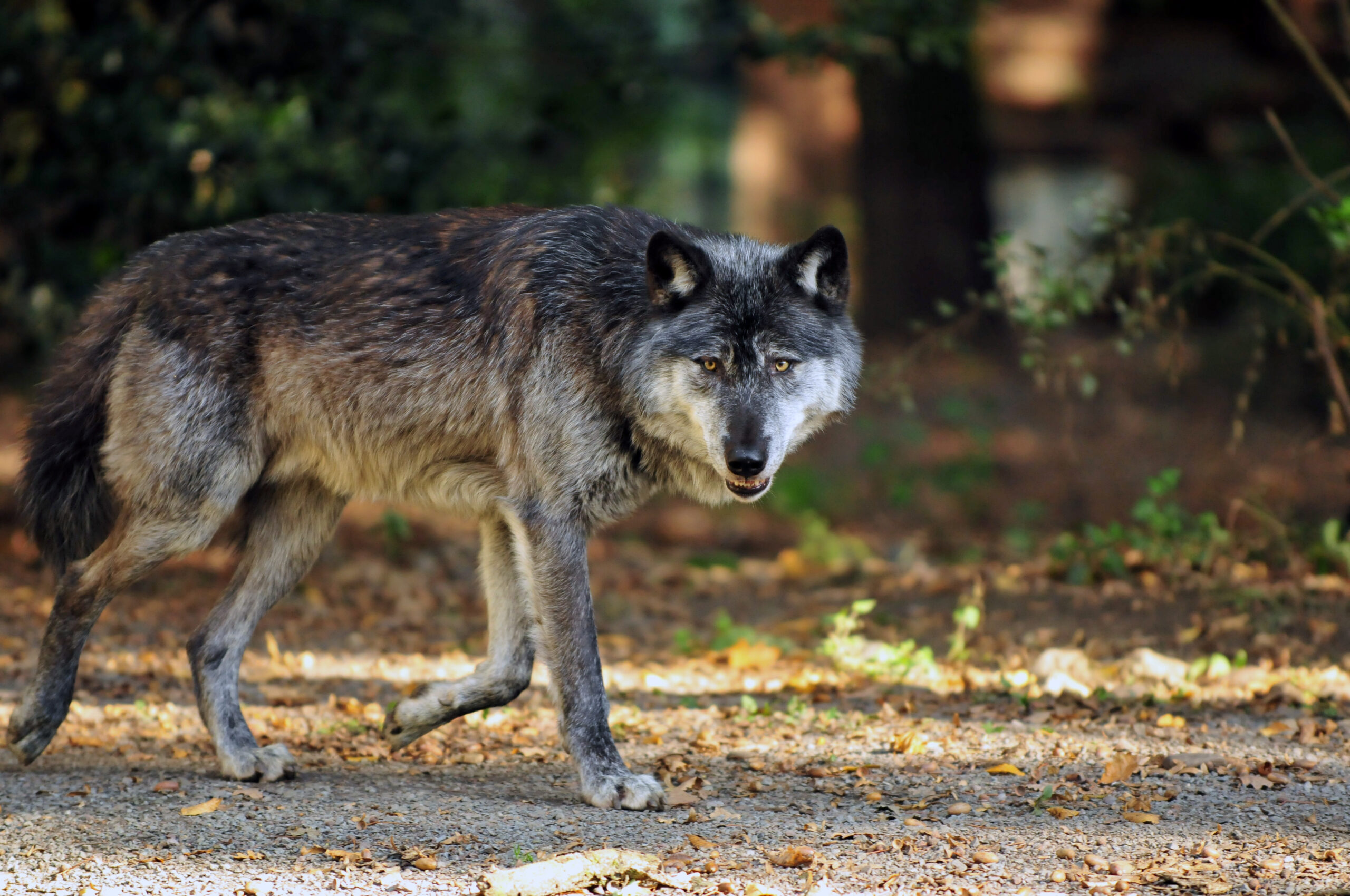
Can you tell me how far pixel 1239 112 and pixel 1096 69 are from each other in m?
3.39

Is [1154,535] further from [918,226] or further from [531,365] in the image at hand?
[918,226]

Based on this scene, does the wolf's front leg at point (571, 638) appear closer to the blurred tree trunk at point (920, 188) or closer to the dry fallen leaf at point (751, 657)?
the dry fallen leaf at point (751, 657)

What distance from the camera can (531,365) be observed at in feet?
15.8

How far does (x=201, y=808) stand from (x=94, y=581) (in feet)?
3.75

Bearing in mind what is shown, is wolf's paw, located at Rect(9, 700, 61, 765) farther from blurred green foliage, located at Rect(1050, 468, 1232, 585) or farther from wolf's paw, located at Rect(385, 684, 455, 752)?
blurred green foliage, located at Rect(1050, 468, 1232, 585)

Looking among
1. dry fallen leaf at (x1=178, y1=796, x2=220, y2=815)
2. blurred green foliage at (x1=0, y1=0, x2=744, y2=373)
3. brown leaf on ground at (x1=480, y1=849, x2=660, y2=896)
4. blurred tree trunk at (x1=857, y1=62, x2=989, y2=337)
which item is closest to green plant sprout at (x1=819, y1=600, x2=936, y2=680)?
brown leaf on ground at (x1=480, y1=849, x2=660, y2=896)

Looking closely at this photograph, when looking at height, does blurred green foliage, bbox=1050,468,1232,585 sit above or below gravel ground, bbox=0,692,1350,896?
above

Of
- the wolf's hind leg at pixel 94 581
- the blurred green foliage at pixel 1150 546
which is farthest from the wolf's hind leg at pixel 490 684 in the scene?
the blurred green foliage at pixel 1150 546

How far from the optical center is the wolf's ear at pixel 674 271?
4676mm

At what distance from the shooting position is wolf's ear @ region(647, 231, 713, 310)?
4676 millimetres

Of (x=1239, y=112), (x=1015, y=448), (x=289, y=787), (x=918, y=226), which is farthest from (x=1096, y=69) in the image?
(x=289, y=787)

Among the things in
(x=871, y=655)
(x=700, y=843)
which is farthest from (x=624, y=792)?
(x=871, y=655)

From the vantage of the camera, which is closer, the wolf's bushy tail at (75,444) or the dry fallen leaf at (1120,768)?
the dry fallen leaf at (1120,768)

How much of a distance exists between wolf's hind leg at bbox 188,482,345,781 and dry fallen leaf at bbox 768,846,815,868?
1.94m
